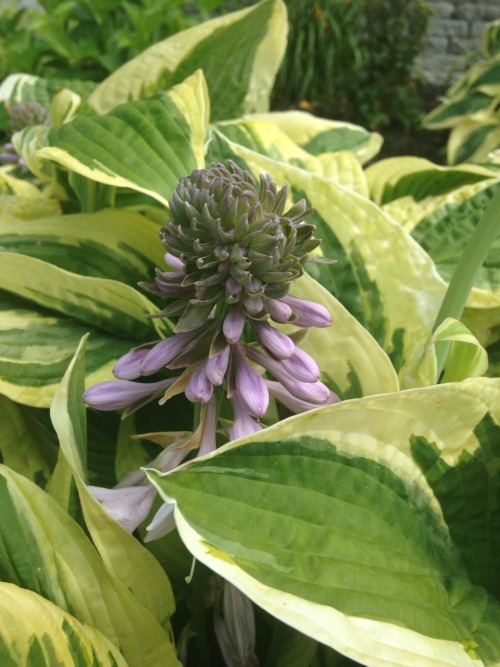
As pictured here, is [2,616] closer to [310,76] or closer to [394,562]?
[394,562]

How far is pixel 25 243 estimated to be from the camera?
84 centimetres

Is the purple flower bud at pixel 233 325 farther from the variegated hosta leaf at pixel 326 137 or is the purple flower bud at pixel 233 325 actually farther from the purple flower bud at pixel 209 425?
the variegated hosta leaf at pixel 326 137

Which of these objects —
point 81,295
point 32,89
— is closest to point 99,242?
point 81,295

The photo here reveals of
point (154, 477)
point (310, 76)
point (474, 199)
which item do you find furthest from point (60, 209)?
point (310, 76)

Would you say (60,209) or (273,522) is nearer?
(273,522)

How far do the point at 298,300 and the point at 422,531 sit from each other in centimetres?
20

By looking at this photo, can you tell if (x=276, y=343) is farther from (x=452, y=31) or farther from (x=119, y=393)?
(x=452, y=31)

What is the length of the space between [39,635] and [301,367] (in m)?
0.27

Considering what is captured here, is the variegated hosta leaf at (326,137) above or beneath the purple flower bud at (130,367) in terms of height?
beneath

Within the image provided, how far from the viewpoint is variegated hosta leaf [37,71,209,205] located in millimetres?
714

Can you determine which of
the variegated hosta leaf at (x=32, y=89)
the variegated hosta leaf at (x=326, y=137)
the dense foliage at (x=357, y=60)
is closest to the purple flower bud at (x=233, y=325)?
the variegated hosta leaf at (x=326, y=137)

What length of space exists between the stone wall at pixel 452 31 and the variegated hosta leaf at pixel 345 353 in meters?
4.57

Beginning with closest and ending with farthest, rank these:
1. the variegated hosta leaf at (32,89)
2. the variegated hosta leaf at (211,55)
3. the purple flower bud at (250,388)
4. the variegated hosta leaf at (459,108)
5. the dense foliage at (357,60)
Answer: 1. the purple flower bud at (250,388)
2. the variegated hosta leaf at (211,55)
3. the variegated hosta leaf at (32,89)
4. the variegated hosta leaf at (459,108)
5. the dense foliage at (357,60)

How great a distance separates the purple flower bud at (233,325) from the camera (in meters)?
0.51
